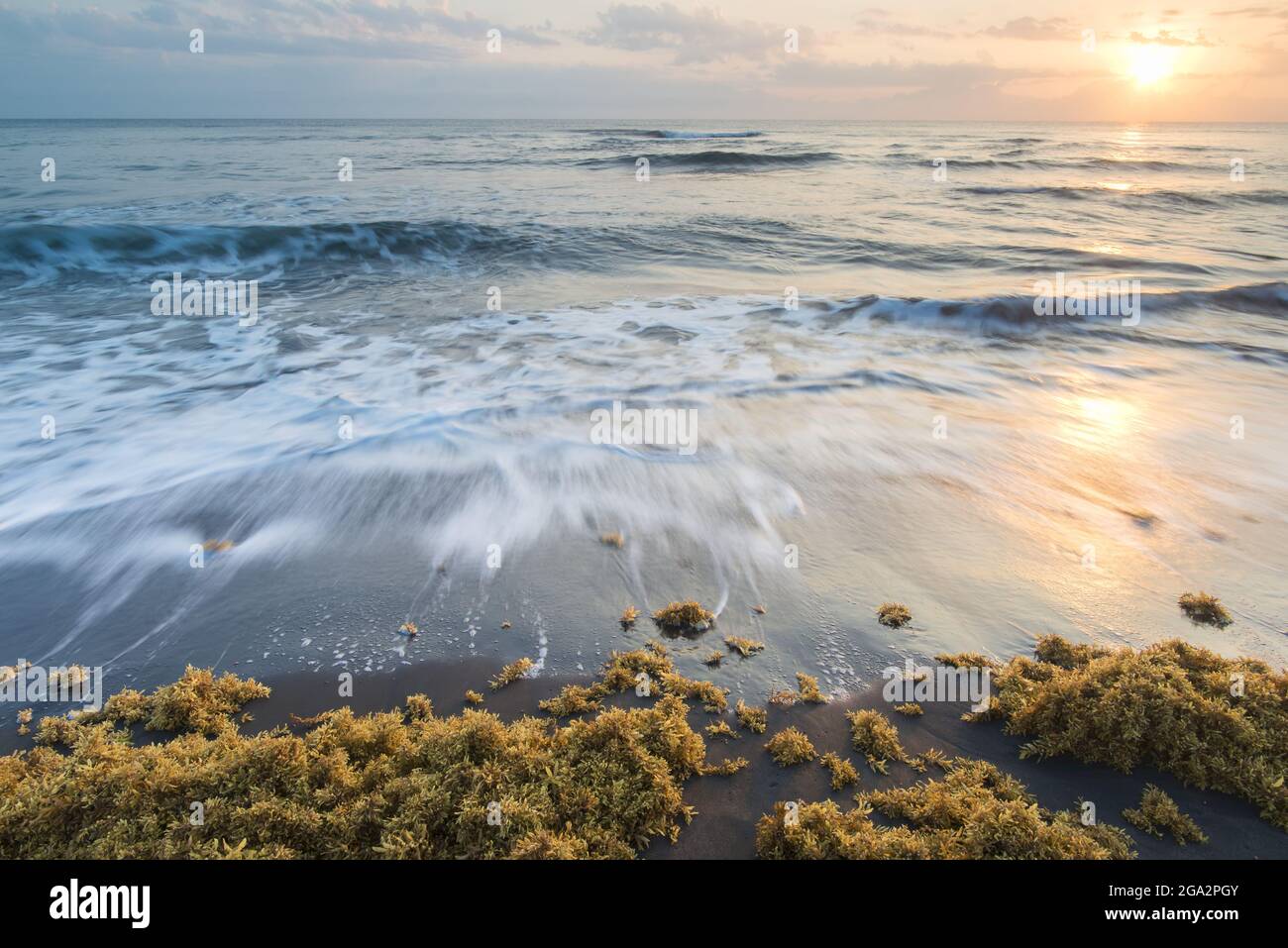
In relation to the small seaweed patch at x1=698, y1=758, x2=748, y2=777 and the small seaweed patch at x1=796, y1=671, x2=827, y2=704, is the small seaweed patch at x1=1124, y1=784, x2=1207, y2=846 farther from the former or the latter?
the small seaweed patch at x1=698, y1=758, x2=748, y2=777

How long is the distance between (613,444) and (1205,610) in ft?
17.2

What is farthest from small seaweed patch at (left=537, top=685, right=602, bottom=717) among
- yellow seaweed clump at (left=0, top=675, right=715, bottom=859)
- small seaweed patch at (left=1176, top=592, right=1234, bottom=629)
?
small seaweed patch at (left=1176, top=592, right=1234, bottom=629)

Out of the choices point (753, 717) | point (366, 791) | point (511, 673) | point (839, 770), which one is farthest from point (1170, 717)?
point (366, 791)

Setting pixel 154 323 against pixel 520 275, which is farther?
pixel 520 275

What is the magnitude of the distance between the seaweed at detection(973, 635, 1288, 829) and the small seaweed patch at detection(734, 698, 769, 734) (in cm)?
122

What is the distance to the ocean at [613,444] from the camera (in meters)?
4.57

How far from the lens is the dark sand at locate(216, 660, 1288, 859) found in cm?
291

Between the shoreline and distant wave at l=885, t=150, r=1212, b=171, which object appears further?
distant wave at l=885, t=150, r=1212, b=171

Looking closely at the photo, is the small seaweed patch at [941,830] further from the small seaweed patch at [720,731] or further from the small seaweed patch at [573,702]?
the small seaweed patch at [573,702]

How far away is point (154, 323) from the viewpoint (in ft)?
41.4

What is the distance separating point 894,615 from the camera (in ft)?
14.8
